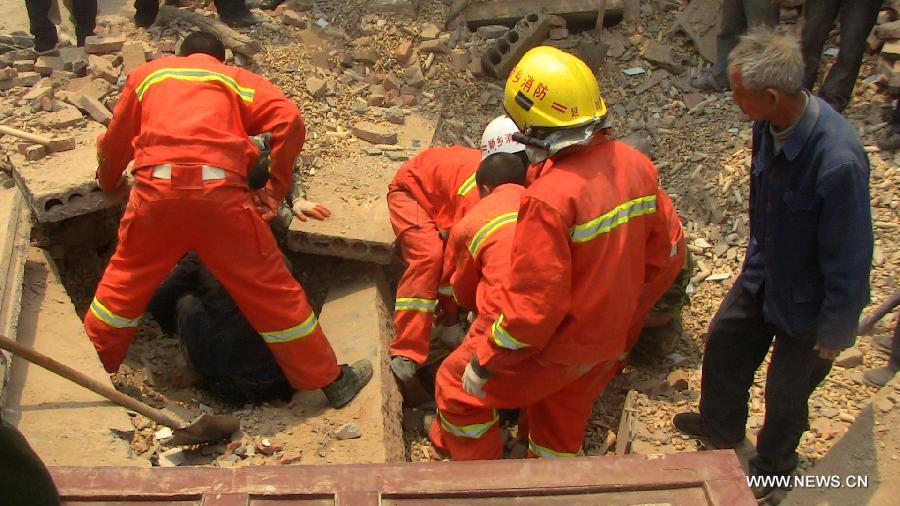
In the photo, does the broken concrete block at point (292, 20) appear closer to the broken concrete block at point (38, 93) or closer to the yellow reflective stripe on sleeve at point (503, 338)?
the broken concrete block at point (38, 93)

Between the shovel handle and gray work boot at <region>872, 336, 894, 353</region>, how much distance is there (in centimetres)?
338

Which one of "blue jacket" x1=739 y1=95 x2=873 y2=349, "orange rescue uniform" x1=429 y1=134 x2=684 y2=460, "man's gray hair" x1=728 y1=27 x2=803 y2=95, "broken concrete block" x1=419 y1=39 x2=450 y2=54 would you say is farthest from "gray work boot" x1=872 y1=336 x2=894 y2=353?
"broken concrete block" x1=419 y1=39 x2=450 y2=54

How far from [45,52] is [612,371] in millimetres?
4733

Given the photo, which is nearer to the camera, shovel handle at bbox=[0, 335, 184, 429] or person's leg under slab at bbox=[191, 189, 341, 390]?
shovel handle at bbox=[0, 335, 184, 429]

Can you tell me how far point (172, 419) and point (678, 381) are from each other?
2.49m

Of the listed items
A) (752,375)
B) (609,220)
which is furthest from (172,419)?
(752,375)

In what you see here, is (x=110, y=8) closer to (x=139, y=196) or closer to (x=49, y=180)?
(x=49, y=180)

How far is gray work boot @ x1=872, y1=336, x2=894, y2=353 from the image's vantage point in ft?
14.0

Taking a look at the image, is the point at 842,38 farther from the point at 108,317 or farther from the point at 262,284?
the point at 108,317

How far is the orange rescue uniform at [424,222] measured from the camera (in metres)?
4.57

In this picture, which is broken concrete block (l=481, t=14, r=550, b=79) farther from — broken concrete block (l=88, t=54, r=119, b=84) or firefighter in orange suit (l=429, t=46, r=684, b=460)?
firefighter in orange suit (l=429, t=46, r=684, b=460)

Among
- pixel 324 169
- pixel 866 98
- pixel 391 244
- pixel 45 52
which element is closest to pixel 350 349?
pixel 391 244

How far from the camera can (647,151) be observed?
6172 millimetres

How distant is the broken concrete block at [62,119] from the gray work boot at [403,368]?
8.38ft
